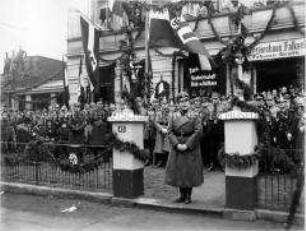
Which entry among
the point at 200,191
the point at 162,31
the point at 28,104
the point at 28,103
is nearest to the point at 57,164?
the point at 200,191

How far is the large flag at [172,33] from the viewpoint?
13.4m

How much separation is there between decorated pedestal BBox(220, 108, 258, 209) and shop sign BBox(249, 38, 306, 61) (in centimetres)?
882

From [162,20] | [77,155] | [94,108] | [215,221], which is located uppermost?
[162,20]

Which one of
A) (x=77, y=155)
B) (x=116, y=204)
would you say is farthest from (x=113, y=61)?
(x=116, y=204)

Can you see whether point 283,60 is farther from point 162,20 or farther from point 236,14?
point 162,20

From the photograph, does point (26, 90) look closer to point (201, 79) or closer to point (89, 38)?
point (89, 38)

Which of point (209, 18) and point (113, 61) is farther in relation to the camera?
point (113, 61)

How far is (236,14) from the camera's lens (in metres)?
16.7

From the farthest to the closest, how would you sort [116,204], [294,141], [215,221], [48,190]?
[294,141], [48,190], [116,204], [215,221]

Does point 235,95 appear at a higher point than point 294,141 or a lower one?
higher

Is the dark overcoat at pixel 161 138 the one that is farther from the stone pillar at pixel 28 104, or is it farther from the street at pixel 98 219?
the stone pillar at pixel 28 104

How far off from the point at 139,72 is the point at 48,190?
9.95m

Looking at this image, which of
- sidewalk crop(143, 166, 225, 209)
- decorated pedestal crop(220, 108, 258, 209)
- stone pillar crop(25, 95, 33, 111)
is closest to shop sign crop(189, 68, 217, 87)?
sidewalk crop(143, 166, 225, 209)

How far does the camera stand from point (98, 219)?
24.7 feet
